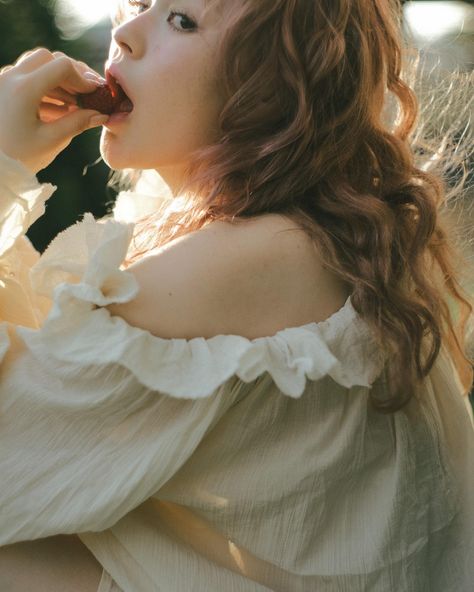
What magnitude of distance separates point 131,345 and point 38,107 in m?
0.49

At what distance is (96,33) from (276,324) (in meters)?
1.79

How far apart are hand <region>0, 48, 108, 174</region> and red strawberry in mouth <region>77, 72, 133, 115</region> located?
1 centimetres

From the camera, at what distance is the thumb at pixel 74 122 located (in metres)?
1.35

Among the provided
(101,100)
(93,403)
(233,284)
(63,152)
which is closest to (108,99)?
(101,100)

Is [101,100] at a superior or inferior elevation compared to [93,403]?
superior

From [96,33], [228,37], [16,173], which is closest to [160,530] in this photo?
[16,173]

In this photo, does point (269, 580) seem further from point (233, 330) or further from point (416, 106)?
point (416, 106)

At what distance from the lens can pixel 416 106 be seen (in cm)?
158

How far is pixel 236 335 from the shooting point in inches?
45.6

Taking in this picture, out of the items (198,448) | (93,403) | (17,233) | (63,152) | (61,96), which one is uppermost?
(61,96)

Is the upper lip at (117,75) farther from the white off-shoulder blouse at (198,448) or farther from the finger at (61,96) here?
the white off-shoulder blouse at (198,448)

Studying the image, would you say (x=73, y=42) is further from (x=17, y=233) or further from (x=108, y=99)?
(x=17, y=233)

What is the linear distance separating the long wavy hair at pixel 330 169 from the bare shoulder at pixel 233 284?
0.04m

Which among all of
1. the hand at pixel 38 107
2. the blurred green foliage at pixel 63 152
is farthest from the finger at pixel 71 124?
the blurred green foliage at pixel 63 152
